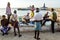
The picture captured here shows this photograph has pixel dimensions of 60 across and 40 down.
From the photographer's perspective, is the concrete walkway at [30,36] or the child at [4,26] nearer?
the concrete walkway at [30,36]

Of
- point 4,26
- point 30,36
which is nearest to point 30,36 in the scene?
point 30,36

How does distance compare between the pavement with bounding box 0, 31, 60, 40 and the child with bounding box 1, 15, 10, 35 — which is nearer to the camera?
the pavement with bounding box 0, 31, 60, 40

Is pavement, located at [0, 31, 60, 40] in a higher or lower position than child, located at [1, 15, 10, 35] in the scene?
lower

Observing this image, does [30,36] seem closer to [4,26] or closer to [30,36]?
[30,36]

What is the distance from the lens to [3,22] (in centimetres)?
909

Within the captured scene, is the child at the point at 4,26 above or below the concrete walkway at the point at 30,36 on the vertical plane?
above

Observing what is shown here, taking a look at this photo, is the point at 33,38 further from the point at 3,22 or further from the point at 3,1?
the point at 3,1

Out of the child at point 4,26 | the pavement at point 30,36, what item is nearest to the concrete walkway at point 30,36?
the pavement at point 30,36

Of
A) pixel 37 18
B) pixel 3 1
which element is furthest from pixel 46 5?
pixel 37 18

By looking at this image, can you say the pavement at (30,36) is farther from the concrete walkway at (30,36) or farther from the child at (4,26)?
the child at (4,26)

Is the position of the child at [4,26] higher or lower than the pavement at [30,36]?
higher

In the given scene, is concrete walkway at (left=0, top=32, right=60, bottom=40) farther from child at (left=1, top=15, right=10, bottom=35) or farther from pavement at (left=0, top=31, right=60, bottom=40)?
child at (left=1, top=15, right=10, bottom=35)

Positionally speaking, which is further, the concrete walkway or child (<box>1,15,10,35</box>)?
child (<box>1,15,10,35</box>)

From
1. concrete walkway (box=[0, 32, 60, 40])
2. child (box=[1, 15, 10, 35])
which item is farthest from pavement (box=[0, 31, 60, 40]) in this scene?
child (box=[1, 15, 10, 35])
